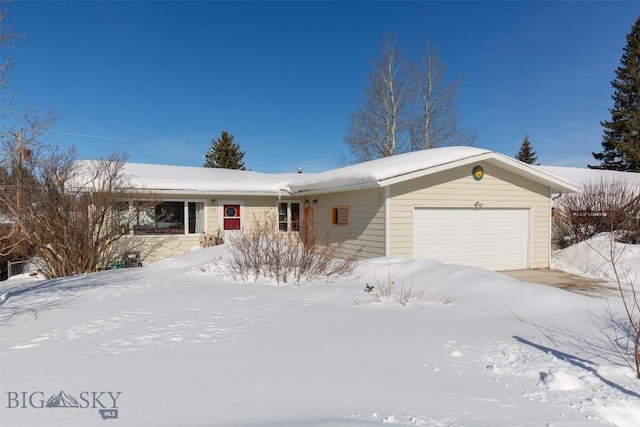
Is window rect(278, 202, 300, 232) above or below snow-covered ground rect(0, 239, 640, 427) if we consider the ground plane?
above

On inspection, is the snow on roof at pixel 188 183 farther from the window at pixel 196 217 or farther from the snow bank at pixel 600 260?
the snow bank at pixel 600 260

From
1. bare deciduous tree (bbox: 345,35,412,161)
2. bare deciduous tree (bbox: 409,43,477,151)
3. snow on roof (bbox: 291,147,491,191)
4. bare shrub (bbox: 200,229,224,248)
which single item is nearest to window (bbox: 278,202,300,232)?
bare shrub (bbox: 200,229,224,248)

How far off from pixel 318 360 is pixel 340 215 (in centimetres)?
896

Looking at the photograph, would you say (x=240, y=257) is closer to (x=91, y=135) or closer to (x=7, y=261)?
(x=7, y=261)

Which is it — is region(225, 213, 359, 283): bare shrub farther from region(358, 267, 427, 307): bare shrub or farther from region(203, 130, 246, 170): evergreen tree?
region(203, 130, 246, 170): evergreen tree

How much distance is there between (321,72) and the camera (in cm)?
1989

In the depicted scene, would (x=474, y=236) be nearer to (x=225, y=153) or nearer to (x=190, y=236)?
(x=190, y=236)

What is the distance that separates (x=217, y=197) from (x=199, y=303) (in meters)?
8.45

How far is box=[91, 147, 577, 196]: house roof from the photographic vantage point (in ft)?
31.7

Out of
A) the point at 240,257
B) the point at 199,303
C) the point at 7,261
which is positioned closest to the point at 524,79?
the point at 240,257

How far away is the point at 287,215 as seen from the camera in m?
14.7

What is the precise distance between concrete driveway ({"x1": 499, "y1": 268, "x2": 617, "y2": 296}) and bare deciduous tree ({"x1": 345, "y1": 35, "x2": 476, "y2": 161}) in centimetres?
1195

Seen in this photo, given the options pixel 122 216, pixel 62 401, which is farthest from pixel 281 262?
pixel 122 216

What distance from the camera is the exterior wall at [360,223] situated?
396 inches
